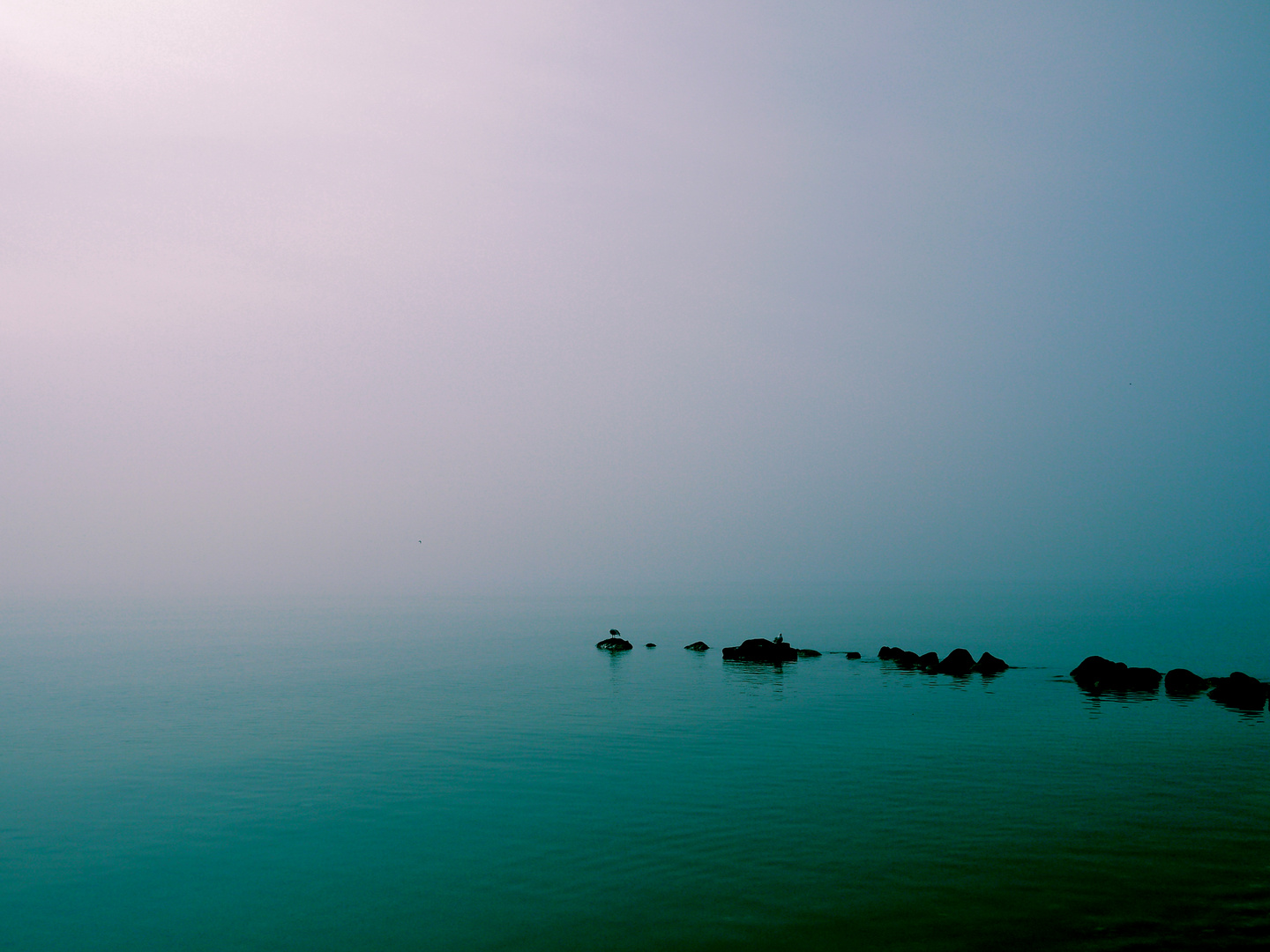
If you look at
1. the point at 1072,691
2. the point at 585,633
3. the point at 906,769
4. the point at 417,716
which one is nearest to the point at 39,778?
the point at 417,716

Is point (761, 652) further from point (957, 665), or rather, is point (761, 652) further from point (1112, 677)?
point (1112, 677)

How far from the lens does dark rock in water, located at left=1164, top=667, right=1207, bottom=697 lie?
50469mm

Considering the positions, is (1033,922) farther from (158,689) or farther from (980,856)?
(158,689)

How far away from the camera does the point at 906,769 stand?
31.5 m

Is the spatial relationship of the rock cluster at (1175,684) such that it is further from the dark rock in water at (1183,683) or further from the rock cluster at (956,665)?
the rock cluster at (956,665)

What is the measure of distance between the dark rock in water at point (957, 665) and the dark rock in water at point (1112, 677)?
7.52 meters

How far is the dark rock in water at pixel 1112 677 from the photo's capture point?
5287 cm

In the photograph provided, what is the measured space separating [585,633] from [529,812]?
81.7 meters

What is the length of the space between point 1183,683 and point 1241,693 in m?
4.86

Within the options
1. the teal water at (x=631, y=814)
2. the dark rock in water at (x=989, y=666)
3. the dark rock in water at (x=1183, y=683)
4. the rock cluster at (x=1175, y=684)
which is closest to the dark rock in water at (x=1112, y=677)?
the rock cluster at (x=1175, y=684)

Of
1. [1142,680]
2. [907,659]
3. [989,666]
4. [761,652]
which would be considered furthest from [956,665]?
[761,652]

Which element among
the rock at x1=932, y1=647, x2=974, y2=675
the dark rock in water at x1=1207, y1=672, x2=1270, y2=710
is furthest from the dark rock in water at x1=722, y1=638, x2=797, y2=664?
the dark rock in water at x1=1207, y1=672, x2=1270, y2=710

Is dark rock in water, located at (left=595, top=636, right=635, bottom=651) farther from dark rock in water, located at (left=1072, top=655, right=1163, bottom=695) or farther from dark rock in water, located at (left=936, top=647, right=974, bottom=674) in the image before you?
dark rock in water, located at (left=1072, top=655, right=1163, bottom=695)

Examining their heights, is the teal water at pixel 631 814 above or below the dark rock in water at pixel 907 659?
below
